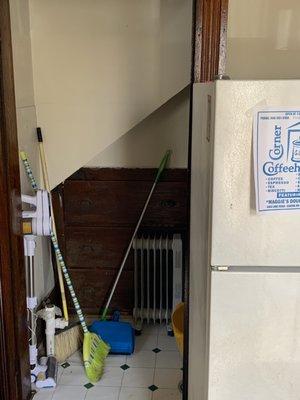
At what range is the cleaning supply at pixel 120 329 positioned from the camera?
8.28ft

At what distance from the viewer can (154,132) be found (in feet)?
8.93

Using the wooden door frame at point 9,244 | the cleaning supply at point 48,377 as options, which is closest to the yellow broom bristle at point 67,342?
the cleaning supply at point 48,377

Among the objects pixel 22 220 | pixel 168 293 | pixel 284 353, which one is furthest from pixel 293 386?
pixel 168 293

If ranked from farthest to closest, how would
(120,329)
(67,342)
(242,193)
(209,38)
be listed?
(120,329) < (67,342) < (209,38) < (242,193)

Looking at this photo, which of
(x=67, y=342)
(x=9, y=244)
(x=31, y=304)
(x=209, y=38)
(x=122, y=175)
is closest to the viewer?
(x=209, y=38)

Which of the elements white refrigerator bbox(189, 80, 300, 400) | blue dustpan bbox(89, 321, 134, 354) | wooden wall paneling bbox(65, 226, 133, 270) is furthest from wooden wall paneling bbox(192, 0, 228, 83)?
blue dustpan bbox(89, 321, 134, 354)

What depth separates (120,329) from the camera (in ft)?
8.60

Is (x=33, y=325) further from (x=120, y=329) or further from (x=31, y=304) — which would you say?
(x=120, y=329)

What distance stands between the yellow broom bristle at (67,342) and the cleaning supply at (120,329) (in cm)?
10

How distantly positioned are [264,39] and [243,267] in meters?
1.51

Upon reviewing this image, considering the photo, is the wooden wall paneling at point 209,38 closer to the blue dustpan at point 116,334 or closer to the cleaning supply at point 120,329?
the cleaning supply at point 120,329

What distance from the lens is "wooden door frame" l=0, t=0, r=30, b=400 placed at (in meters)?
1.70

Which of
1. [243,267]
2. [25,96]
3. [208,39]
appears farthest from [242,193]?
[25,96]

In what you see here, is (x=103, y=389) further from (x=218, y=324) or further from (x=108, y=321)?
(x=218, y=324)
